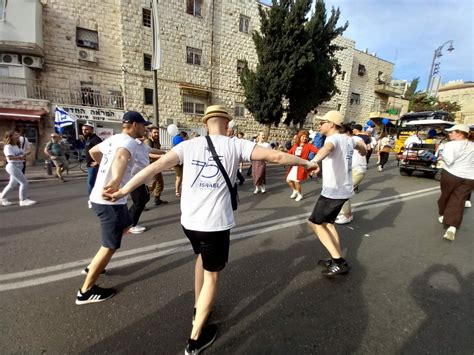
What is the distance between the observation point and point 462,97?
1721 inches

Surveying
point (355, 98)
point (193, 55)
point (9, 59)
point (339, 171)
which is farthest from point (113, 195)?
point (355, 98)

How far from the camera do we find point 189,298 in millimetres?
2434

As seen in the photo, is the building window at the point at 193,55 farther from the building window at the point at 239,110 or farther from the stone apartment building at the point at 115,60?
the building window at the point at 239,110

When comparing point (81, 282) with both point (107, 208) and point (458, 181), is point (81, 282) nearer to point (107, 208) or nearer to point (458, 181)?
point (107, 208)

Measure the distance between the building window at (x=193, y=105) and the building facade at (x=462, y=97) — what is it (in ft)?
147

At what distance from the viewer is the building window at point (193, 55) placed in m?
18.0

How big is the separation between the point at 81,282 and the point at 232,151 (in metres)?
2.39

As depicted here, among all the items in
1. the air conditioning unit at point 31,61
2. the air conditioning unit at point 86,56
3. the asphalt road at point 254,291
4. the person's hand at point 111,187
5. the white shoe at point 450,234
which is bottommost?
the asphalt road at point 254,291

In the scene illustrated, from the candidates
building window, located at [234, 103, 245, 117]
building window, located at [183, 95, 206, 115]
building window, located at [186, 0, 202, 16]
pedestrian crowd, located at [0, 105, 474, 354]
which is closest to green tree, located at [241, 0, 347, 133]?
building window, located at [234, 103, 245, 117]

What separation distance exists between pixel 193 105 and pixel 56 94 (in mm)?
8815

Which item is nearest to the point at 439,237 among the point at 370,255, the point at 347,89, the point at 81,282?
the point at 370,255

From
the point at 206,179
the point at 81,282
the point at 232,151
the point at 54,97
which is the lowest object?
the point at 81,282

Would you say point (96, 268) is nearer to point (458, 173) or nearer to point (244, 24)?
point (458, 173)

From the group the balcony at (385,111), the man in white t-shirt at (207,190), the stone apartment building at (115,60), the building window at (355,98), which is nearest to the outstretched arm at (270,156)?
the man in white t-shirt at (207,190)
